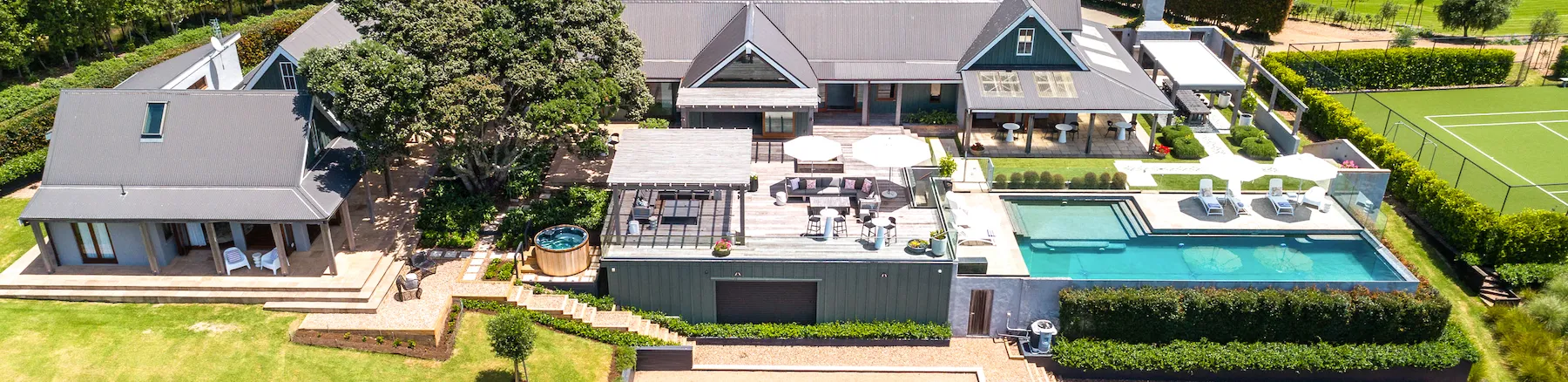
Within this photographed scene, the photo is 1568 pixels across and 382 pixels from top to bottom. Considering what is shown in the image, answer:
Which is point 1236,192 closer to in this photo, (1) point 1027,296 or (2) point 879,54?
(1) point 1027,296

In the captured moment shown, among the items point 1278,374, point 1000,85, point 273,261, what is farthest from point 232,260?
point 1278,374

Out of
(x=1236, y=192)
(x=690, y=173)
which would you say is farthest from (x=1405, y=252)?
(x=690, y=173)

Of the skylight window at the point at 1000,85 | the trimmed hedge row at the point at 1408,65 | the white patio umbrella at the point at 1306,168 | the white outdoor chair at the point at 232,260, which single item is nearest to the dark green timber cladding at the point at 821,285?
the white outdoor chair at the point at 232,260

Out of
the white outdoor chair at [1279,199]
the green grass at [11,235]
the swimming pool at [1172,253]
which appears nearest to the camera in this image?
the swimming pool at [1172,253]

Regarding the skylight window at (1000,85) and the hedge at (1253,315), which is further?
the skylight window at (1000,85)

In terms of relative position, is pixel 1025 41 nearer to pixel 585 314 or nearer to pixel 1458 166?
pixel 1458 166

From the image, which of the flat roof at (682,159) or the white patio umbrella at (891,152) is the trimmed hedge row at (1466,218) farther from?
the flat roof at (682,159)

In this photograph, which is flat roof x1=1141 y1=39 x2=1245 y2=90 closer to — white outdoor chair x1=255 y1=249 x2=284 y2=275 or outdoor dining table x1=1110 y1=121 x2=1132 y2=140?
outdoor dining table x1=1110 y1=121 x2=1132 y2=140
